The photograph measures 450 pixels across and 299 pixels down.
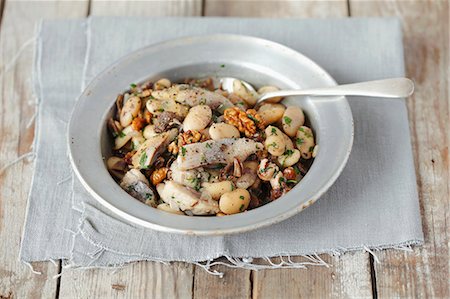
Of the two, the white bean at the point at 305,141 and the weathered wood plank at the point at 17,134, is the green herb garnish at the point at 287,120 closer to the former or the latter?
the white bean at the point at 305,141

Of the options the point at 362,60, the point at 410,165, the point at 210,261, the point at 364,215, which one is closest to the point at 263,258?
the point at 210,261

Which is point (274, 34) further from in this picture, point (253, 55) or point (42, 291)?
point (42, 291)

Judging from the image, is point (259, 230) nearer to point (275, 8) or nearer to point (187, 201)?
point (187, 201)

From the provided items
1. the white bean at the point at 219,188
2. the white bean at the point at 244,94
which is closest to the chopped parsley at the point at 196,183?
the white bean at the point at 219,188

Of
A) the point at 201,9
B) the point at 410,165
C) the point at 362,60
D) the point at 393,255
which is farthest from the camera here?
the point at 201,9

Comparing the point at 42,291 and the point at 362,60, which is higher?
the point at 362,60

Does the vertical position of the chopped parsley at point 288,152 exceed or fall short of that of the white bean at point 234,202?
it exceeds it
